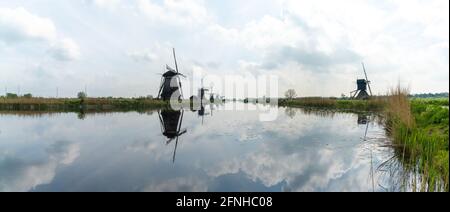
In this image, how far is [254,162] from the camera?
6.79 m

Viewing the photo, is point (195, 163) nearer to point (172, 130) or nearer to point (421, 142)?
point (421, 142)

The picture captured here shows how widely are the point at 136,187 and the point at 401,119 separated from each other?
22.7 ft

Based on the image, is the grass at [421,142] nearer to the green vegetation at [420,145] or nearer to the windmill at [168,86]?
the green vegetation at [420,145]

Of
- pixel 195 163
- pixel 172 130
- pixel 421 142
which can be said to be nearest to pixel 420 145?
pixel 421 142

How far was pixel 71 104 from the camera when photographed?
3142 centimetres

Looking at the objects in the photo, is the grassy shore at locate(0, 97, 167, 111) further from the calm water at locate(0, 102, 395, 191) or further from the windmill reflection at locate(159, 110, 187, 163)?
the calm water at locate(0, 102, 395, 191)

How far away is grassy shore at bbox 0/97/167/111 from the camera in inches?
1135

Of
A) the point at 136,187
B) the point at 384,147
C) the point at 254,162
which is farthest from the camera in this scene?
the point at 384,147

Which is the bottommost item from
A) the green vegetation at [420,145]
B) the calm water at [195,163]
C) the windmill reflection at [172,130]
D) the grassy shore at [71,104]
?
the calm water at [195,163]

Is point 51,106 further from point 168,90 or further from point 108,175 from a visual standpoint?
point 108,175

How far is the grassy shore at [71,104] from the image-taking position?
1135 inches

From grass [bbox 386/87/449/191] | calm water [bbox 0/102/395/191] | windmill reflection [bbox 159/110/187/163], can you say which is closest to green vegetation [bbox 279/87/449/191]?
grass [bbox 386/87/449/191]

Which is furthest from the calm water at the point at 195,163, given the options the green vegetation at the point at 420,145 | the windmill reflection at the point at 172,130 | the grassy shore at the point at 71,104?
the grassy shore at the point at 71,104
